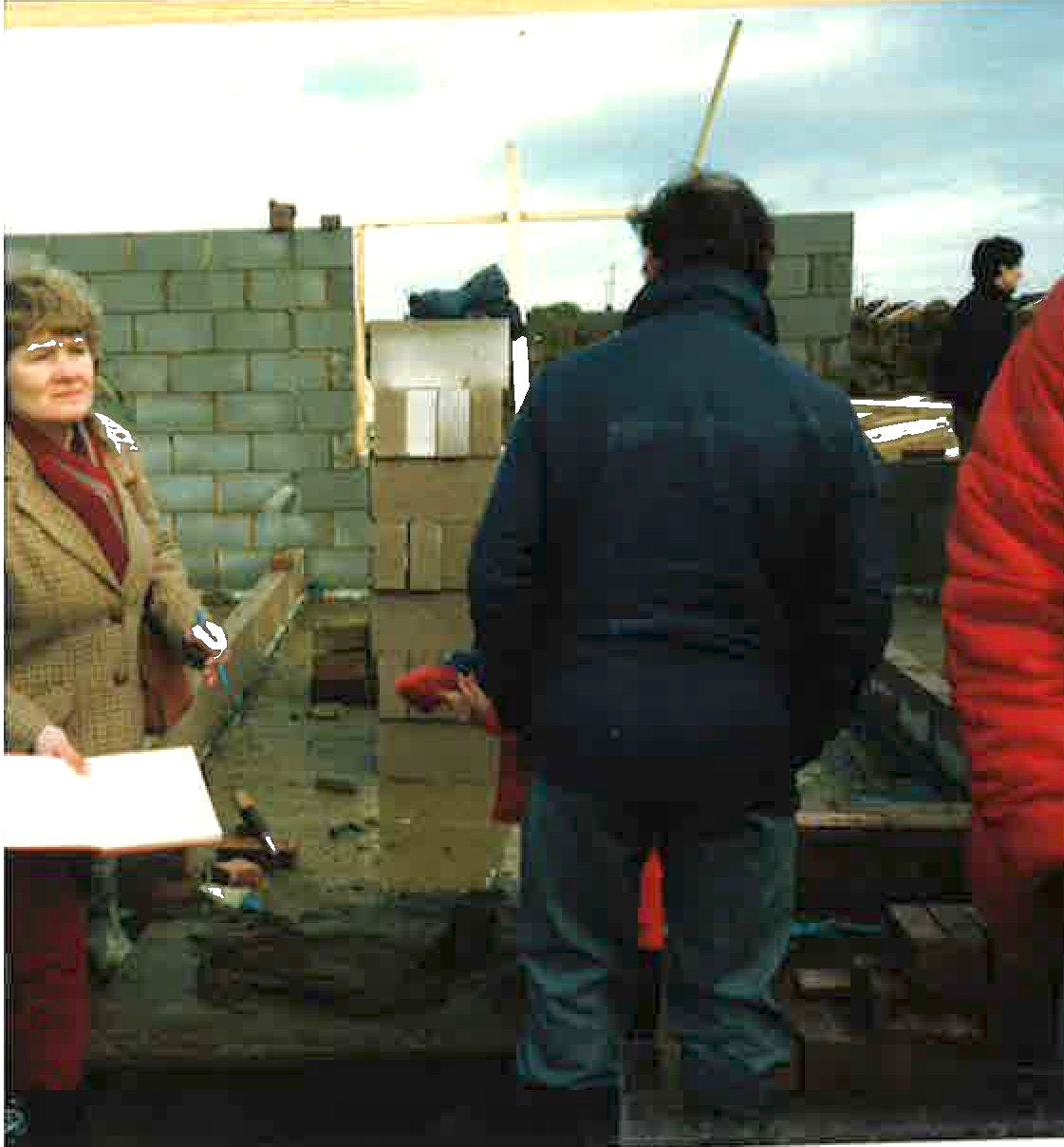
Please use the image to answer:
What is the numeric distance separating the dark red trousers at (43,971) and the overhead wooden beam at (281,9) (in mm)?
1347

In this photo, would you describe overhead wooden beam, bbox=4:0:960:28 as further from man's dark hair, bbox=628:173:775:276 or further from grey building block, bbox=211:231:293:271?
grey building block, bbox=211:231:293:271

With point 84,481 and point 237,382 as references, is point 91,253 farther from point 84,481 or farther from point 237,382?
point 84,481

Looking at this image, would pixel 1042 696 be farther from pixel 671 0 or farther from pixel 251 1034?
pixel 251 1034

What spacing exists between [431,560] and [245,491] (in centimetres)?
411

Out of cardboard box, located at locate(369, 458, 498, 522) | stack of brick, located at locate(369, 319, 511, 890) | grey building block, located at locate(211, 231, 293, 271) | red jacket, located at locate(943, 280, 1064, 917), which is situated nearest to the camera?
red jacket, located at locate(943, 280, 1064, 917)

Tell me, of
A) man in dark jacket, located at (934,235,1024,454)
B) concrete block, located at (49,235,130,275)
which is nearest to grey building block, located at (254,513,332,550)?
concrete block, located at (49,235,130,275)

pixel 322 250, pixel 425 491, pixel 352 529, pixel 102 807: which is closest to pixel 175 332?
pixel 322 250

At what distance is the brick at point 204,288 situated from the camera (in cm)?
810

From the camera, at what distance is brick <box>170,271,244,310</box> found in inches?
319

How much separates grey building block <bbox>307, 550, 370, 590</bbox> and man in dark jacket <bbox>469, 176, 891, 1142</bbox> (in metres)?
6.23

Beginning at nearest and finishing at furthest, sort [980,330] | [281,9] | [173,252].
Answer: [281,9], [980,330], [173,252]

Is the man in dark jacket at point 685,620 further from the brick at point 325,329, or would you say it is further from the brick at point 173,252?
the brick at point 173,252

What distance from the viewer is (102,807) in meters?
2.41

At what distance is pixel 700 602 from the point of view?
2.09 meters
